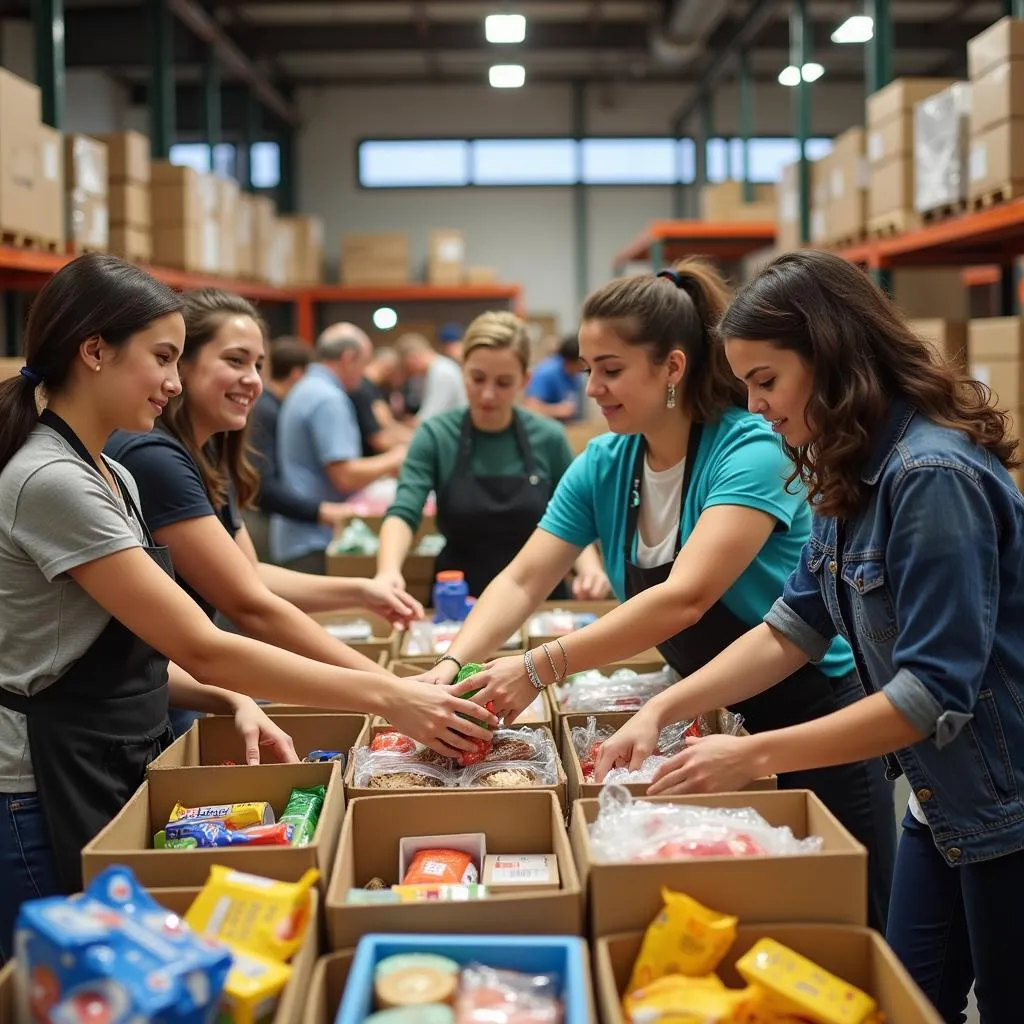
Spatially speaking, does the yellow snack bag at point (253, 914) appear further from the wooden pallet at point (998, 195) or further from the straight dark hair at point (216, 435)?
the wooden pallet at point (998, 195)

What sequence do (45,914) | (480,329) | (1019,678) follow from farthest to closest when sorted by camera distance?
(480,329) < (1019,678) < (45,914)

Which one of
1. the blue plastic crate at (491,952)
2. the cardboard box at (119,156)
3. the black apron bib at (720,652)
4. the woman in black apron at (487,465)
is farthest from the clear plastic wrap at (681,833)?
the cardboard box at (119,156)

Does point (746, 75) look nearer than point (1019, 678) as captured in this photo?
No

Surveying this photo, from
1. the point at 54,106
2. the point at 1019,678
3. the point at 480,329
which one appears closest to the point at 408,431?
the point at 54,106

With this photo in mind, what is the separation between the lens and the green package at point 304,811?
1722 mm

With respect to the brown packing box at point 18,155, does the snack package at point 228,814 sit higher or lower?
lower

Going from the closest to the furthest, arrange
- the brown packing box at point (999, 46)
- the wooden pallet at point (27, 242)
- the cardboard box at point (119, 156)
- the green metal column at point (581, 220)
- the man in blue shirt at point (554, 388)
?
the brown packing box at point (999, 46)
the wooden pallet at point (27, 242)
the cardboard box at point (119, 156)
the man in blue shirt at point (554, 388)
the green metal column at point (581, 220)

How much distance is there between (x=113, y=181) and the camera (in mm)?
7164

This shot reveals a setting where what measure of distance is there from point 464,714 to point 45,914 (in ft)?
3.02

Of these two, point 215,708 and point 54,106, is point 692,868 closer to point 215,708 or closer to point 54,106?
point 215,708

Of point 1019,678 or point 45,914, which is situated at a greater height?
point 1019,678

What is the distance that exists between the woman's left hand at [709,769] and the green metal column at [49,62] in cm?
565

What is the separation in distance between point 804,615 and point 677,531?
519mm

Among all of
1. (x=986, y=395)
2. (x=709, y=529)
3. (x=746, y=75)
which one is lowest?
(x=709, y=529)
